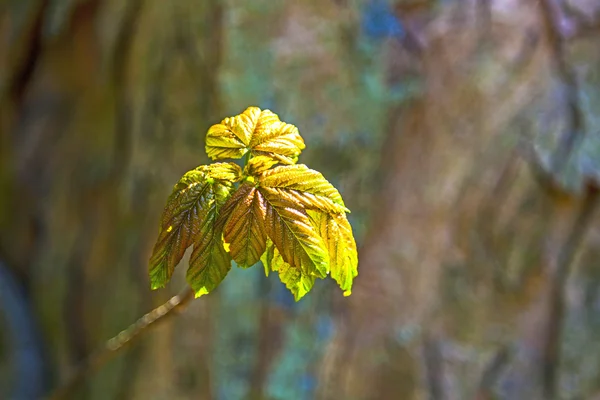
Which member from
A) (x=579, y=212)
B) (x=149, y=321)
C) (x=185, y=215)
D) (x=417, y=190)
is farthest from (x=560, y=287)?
(x=185, y=215)

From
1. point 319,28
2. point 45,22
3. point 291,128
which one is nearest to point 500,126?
point 319,28

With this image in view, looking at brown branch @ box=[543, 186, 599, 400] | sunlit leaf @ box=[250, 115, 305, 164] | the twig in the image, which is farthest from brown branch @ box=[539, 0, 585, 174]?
sunlit leaf @ box=[250, 115, 305, 164]

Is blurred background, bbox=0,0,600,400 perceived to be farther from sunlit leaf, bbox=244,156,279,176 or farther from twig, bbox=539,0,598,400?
sunlit leaf, bbox=244,156,279,176

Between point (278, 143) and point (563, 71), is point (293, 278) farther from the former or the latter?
point (563, 71)

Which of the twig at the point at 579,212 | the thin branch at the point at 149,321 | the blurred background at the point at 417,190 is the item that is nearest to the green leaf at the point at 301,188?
the thin branch at the point at 149,321

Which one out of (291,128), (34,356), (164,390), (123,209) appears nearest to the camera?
(291,128)

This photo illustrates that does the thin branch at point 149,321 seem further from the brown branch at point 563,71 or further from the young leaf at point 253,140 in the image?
the brown branch at point 563,71

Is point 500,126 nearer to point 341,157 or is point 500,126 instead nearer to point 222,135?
point 341,157
